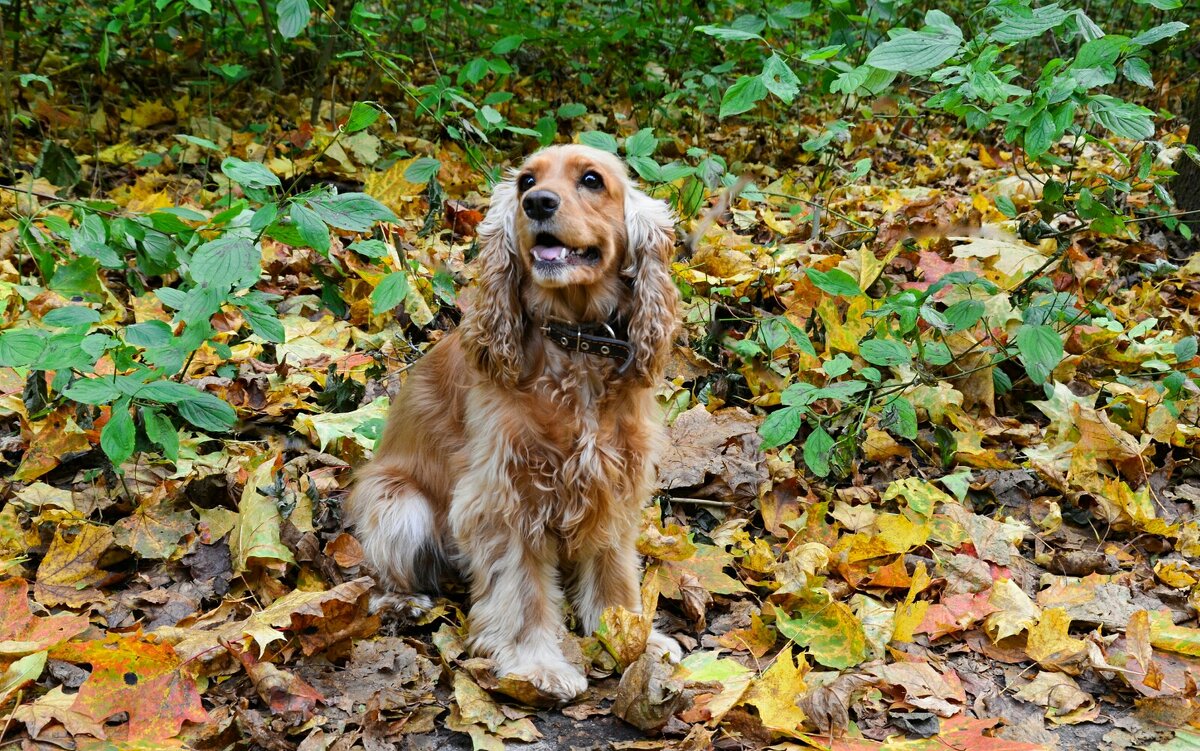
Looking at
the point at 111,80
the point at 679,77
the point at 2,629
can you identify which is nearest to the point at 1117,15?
the point at 679,77

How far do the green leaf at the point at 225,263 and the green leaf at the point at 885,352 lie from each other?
2303 mm

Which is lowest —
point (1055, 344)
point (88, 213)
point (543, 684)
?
point (543, 684)

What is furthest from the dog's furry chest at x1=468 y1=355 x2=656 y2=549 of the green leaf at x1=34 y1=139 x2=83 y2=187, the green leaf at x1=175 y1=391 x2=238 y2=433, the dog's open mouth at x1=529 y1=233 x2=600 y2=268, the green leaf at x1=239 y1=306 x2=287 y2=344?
the green leaf at x1=34 y1=139 x2=83 y2=187

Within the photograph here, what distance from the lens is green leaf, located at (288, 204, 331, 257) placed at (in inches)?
109

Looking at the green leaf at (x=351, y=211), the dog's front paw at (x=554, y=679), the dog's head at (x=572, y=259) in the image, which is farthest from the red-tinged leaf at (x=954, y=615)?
the green leaf at (x=351, y=211)

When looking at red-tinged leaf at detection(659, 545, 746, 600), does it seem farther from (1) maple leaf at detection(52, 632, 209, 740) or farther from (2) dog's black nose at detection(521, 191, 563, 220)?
(1) maple leaf at detection(52, 632, 209, 740)

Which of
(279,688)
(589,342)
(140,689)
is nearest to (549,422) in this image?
(589,342)

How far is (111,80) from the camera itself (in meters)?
7.61

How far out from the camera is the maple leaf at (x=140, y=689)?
251 cm

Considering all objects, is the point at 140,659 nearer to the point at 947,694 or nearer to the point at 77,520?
the point at 77,520

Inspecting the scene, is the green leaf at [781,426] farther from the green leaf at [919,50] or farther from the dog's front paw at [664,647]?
the green leaf at [919,50]

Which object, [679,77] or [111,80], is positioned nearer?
[111,80]

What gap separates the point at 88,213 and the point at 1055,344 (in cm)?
355

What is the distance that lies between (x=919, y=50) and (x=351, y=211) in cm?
189
